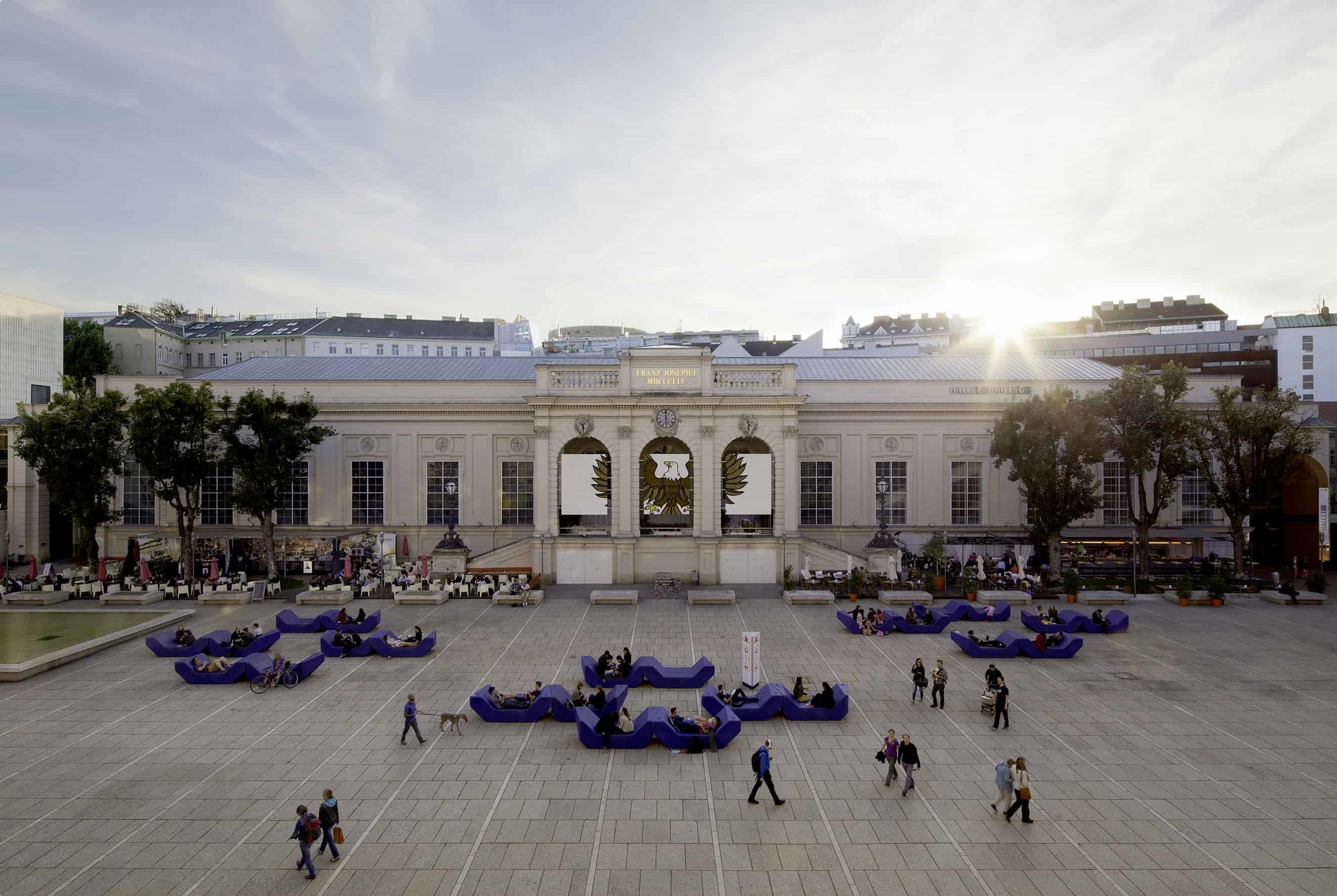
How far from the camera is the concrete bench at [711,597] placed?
115 feet

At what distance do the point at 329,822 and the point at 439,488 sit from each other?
33793mm

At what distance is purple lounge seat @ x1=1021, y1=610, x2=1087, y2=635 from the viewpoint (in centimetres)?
2925

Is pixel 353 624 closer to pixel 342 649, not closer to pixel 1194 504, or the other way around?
pixel 342 649

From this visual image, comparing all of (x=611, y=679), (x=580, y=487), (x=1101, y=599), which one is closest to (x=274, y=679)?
(x=611, y=679)

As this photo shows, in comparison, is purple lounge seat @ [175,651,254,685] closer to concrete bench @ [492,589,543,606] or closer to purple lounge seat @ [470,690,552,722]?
purple lounge seat @ [470,690,552,722]

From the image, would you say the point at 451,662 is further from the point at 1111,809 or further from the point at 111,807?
the point at 1111,809

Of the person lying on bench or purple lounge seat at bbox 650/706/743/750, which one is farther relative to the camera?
the person lying on bench

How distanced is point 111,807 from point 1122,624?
35.8 m

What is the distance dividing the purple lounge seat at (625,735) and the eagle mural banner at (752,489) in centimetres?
2240

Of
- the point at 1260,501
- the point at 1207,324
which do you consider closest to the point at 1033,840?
the point at 1260,501

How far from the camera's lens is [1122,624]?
2992 cm

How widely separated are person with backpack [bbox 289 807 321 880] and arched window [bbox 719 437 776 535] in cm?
2935

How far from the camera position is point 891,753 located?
16.1 m

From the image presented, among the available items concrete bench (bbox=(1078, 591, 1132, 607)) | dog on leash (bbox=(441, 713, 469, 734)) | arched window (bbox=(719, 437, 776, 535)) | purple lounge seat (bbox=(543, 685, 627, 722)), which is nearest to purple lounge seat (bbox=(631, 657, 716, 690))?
purple lounge seat (bbox=(543, 685, 627, 722))
